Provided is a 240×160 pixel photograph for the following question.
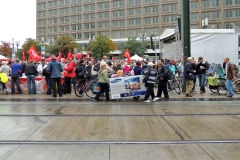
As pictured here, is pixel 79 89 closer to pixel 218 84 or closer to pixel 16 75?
pixel 16 75

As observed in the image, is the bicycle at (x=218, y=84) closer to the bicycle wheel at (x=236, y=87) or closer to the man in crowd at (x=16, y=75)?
the bicycle wheel at (x=236, y=87)

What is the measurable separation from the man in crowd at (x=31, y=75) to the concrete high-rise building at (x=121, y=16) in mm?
73533

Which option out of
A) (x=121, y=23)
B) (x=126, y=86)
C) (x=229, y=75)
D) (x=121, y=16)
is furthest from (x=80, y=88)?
(x=121, y=16)

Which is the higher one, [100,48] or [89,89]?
[100,48]

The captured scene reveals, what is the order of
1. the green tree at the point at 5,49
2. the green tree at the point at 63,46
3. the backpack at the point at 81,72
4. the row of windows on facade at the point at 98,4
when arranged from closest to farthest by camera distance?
1. the backpack at the point at 81,72
2. the green tree at the point at 63,46
3. the green tree at the point at 5,49
4. the row of windows on facade at the point at 98,4

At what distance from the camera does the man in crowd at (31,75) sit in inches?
613

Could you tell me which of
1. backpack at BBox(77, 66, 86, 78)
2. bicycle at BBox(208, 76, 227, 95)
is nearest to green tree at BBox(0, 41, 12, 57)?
backpack at BBox(77, 66, 86, 78)

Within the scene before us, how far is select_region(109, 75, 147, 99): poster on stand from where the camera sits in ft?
43.7

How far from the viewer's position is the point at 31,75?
15664 millimetres

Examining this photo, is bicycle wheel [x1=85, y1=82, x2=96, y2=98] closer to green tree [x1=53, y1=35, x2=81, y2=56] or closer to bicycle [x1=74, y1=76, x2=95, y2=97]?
bicycle [x1=74, y1=76, x2=95, y2=97]

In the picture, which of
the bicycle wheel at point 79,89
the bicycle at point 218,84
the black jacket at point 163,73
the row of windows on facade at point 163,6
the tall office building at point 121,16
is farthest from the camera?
the tall office building at point 121,16

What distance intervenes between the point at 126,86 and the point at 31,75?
17.3 feet

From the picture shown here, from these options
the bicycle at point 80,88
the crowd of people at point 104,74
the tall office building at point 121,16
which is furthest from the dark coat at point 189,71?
the tall office building at point 121,16

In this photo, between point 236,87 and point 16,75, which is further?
point 16,75
